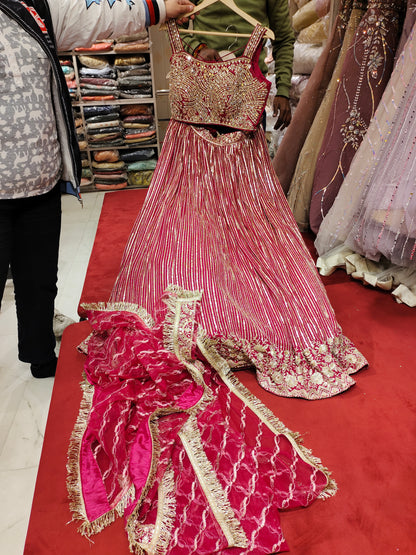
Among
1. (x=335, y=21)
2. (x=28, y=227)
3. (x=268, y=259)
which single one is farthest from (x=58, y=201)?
(x=335, y=21)

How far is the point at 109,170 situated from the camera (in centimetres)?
411

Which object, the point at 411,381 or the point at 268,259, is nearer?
the point at 411,381

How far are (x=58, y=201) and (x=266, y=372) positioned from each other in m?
0.89

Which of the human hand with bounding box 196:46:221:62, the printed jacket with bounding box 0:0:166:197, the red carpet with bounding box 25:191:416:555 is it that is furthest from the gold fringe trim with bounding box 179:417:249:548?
the human hand with bounding box 196:46:221:62

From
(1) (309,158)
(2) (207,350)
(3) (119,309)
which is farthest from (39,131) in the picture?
(1) (309,158)

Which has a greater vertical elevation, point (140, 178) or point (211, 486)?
point (211, 486)

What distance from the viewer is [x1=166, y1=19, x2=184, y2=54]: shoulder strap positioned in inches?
66.7

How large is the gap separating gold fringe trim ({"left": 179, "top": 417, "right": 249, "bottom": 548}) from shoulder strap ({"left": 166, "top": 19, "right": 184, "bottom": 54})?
1.34 metres

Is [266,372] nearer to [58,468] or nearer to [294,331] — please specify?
[294,331]

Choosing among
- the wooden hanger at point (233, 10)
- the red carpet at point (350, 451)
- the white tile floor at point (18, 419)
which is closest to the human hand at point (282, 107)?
the wooden hanger at point (233, 10)

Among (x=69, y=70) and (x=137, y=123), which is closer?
(x=69, y=70)

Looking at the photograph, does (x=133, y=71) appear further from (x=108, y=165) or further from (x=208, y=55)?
(x=208, y=55)

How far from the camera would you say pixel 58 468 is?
4.00ft

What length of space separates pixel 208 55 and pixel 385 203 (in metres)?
0.90
